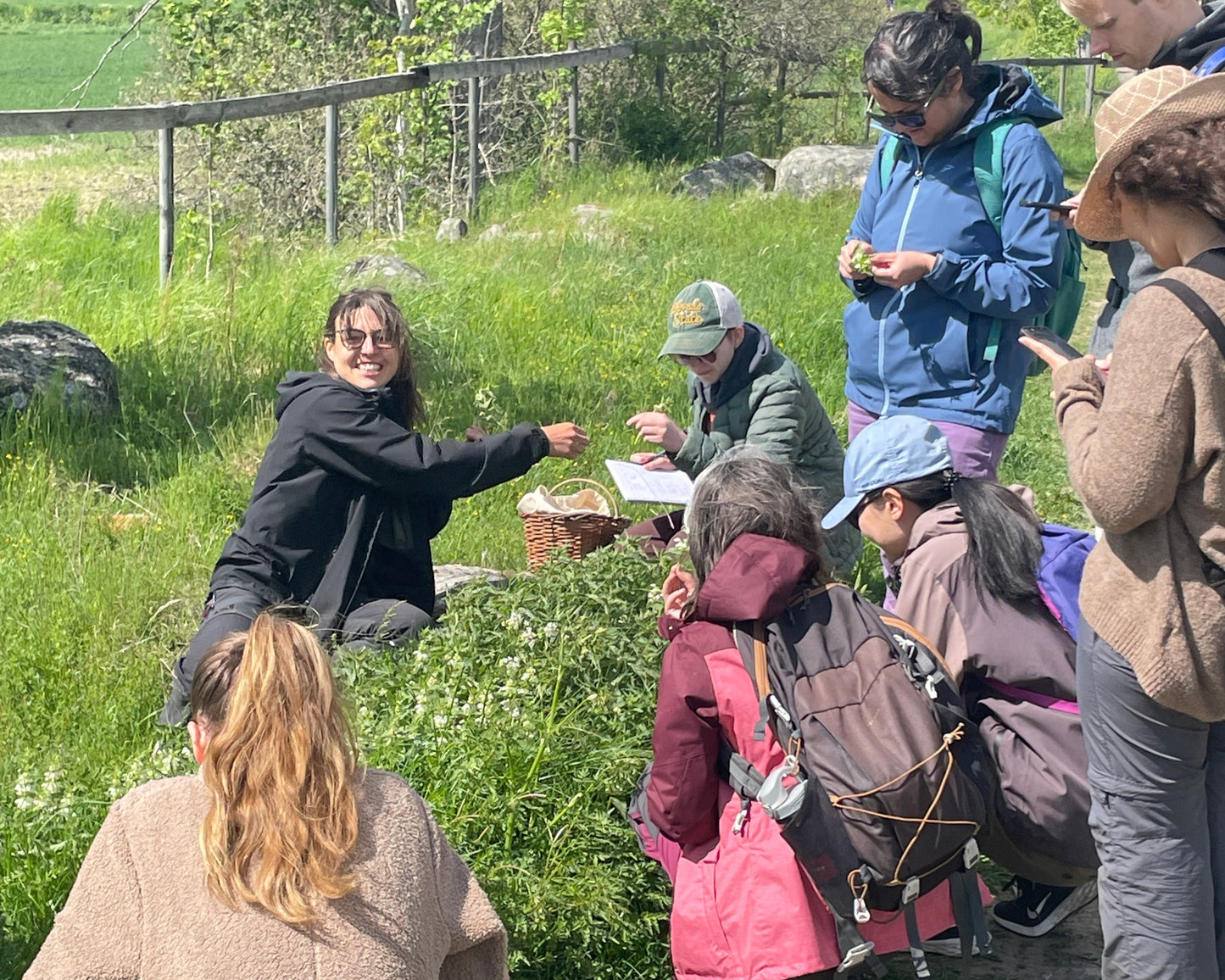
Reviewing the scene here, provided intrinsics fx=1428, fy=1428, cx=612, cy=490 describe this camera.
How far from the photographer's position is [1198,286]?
255cm

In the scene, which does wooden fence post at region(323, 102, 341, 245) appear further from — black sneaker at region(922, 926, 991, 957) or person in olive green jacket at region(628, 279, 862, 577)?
black sneaker at region(922, 926, 991, 957)

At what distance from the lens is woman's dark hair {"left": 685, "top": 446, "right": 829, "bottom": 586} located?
130 inches

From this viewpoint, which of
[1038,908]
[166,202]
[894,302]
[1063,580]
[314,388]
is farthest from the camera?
[166,202]

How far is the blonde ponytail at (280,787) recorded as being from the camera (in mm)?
2441

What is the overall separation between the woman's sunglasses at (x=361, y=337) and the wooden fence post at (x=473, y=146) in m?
8.06

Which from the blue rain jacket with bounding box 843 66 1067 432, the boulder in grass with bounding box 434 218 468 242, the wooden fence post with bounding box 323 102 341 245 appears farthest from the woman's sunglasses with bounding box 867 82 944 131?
the boulder in grass with bounding box 434 218 468 242

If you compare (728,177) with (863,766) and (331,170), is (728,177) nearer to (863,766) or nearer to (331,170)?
(331,170)

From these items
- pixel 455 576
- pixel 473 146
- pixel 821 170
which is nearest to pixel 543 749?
pixel 455 576

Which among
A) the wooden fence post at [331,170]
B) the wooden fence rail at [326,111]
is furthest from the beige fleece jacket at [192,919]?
the wooden fence post at [331,170]

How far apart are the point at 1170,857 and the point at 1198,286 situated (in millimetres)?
1140

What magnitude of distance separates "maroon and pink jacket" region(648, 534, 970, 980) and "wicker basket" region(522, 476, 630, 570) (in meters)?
2.00

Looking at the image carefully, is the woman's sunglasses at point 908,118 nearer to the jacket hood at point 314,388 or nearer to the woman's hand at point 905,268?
the woman's hand at point 905,268

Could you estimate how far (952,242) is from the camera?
14.8 ft

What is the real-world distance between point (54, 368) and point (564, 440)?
311 cm
